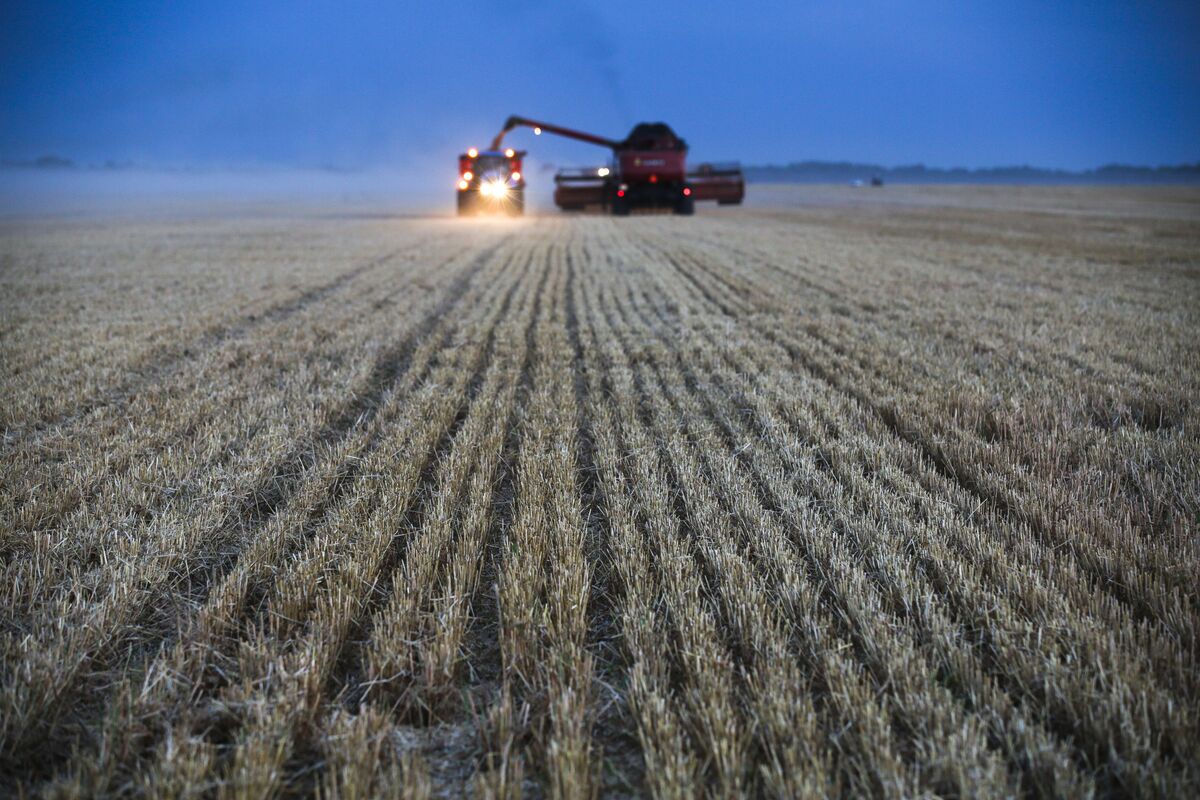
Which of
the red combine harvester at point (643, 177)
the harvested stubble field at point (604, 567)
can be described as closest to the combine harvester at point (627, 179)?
the red combine harvester at point (643, 177)

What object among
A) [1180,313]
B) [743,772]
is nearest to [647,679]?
[743,772]

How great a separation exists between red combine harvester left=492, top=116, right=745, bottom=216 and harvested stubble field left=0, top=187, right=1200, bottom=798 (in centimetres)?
2420

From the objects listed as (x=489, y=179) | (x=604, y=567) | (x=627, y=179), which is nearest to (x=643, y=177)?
(x=627, y=179)

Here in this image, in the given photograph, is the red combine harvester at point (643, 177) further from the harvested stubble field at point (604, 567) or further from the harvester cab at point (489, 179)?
the harvested stubble field at point (604, 567)

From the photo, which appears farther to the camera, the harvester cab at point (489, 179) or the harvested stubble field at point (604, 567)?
the harvester cab at point (489, 179)

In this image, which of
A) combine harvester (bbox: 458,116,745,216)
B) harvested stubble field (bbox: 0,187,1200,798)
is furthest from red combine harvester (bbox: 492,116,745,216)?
harvested stubble field (bbox: 0,187,1200,798)

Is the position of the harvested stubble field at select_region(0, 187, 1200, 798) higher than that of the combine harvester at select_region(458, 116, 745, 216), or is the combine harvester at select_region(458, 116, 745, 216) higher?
the combine harvester at select_region(458, 116, 745, 216)

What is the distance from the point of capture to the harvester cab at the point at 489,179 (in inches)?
1211

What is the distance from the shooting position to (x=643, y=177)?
29875 millimetres

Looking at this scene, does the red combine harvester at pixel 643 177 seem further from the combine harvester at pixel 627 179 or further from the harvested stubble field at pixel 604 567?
the harvested stubble field at pixel 604 567

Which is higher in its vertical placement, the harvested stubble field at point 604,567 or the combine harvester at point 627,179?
the combine harvester at point 627,179

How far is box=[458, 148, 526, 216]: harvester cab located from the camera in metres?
30.8

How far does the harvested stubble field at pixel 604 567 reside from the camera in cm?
194

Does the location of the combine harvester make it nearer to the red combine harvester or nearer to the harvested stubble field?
the red combine harvester
